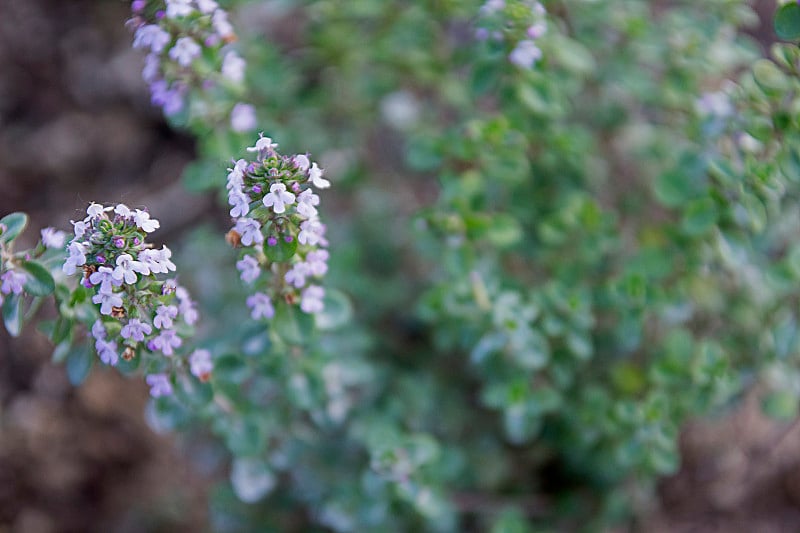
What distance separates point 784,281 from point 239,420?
2104 mm

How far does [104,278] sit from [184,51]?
825mm

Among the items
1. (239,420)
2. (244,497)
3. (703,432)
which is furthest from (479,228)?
(703,432)

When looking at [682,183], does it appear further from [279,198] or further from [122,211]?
[122,211]

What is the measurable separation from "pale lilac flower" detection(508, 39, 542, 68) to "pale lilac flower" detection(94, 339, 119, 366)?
5.28ft

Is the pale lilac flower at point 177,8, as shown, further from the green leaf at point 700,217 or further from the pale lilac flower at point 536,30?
the green leaf at point 700,217

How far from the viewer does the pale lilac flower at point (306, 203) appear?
197 cm

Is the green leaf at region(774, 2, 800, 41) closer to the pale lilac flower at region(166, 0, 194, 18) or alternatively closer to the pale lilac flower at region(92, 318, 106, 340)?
the pale lilac flower at region(166, 0, 194, 18)

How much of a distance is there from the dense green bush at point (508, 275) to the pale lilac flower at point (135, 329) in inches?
11.0

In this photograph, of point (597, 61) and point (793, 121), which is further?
point (597, 61)

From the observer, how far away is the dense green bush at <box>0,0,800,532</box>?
2701mm

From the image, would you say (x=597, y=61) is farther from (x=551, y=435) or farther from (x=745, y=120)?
(x=551, y=435)

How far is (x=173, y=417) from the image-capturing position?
98.7 inches

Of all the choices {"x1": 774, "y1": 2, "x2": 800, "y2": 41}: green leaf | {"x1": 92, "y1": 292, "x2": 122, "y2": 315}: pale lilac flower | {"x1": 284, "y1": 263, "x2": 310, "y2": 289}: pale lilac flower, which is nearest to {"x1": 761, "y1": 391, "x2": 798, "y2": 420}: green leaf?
{"x1": 774, "y1": 2, "x2": 800, "y2": 41}: green leaf

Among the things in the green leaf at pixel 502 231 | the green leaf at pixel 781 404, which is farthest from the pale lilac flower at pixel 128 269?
the green leaf at pixel 781 404
